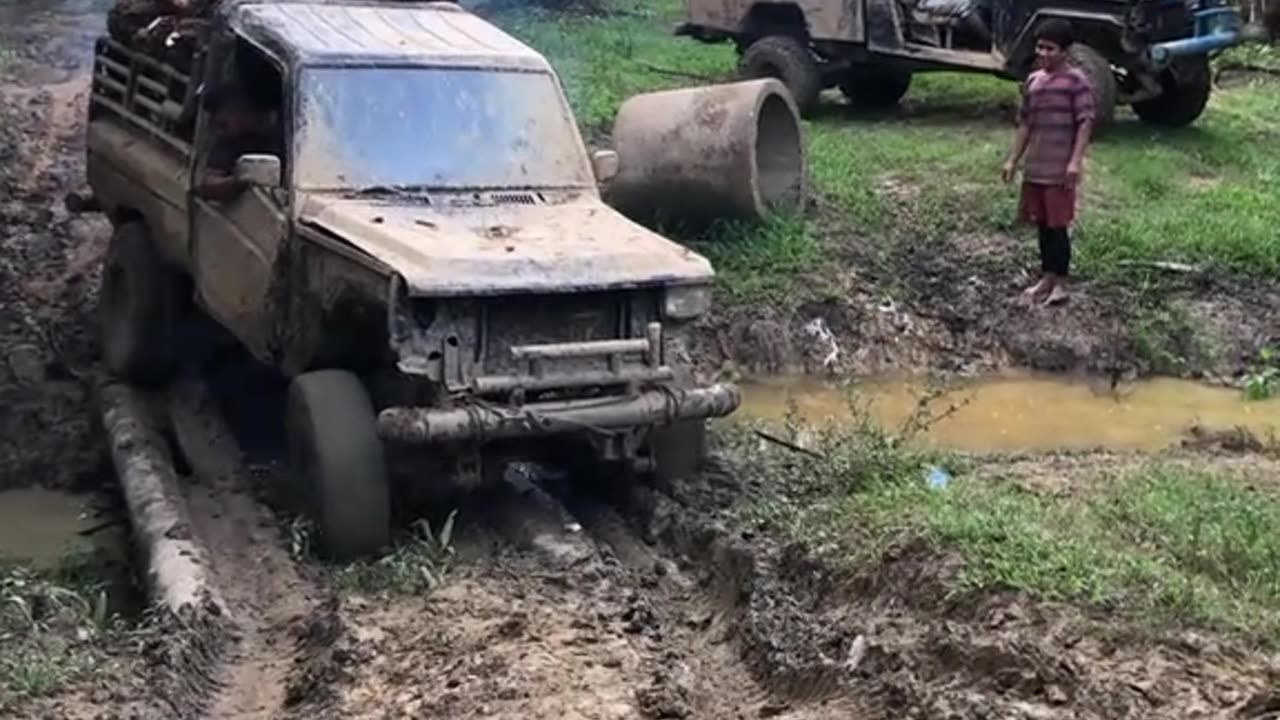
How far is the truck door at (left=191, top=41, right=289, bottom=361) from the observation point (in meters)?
8.94

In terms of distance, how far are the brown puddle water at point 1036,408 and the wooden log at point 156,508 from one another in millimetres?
3150

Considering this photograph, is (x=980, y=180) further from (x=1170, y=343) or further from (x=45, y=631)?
(x=45, y=631)

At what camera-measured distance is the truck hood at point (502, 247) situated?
7.75m

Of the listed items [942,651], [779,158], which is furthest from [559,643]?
[779,158]

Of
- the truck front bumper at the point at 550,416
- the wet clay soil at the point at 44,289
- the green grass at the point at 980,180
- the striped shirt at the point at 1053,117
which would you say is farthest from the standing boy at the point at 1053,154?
the wet clay soil at the point at 44,289

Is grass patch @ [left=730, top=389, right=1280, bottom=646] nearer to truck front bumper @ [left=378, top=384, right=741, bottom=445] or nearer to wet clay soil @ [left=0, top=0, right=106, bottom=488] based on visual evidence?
truck front bumper @ [left=378, top=384, right=741, bottom=445]

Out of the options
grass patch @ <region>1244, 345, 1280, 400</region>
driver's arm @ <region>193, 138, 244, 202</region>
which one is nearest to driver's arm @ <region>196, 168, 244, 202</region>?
driver's arm @ <region>193, 138, 244, 202</region>

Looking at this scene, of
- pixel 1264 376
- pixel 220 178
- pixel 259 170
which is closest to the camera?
pixel 259 170

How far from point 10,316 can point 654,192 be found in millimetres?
4069

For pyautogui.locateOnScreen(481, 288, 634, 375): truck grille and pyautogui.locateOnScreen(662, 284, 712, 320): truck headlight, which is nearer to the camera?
pyautogui.locateOnScreen(481, 288, 634, 375): truck grille

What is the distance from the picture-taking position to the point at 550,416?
25.7ft

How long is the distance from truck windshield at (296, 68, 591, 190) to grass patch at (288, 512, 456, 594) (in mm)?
1621

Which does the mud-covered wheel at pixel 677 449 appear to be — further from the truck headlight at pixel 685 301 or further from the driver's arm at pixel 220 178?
the driver's arm at pixel 220 178

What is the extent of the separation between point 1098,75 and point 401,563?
385 inches
